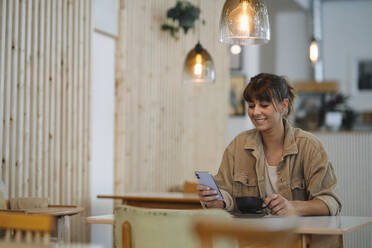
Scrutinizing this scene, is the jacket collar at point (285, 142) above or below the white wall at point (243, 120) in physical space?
below

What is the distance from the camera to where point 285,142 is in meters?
3.25

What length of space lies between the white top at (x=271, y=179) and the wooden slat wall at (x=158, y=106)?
2886 mm

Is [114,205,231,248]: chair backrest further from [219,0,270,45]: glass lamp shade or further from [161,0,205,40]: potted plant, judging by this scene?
[161,0,205,40]: potted plant

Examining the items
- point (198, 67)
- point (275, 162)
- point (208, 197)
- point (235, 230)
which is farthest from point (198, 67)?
point (235, 230)

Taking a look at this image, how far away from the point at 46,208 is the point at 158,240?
1.92 metres

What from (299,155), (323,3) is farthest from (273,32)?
(299,155)

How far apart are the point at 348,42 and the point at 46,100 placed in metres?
10.3

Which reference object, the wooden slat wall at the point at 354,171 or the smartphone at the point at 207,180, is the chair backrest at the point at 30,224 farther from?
the wooden slat wall at the point at 354,171

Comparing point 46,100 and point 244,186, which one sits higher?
point 46,100

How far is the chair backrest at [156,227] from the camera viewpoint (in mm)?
1943

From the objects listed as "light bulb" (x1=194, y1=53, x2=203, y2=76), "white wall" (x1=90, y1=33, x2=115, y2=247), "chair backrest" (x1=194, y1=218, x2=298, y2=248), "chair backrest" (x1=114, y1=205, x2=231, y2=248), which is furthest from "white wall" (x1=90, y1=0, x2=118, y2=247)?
"chair backrest" (x1=194, y1=218, x2=298, y2=248)

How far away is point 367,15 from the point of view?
13.1 m

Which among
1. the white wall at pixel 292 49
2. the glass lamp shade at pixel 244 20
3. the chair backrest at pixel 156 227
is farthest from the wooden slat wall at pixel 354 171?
the white wall at pixel 292 49

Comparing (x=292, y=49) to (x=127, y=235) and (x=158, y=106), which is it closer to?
(x=158, y=106)
